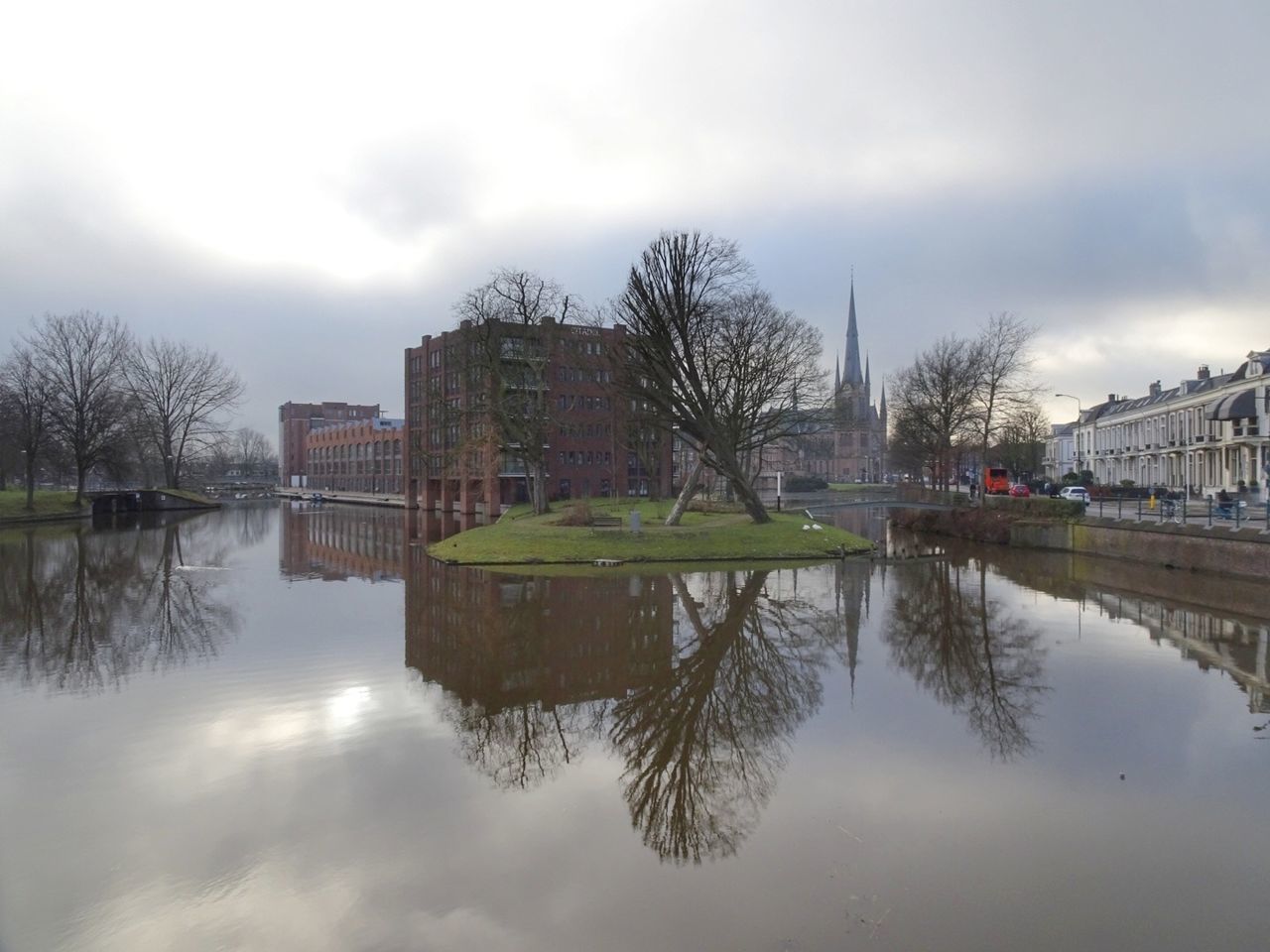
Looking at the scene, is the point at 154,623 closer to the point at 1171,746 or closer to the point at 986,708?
the point at 986,708

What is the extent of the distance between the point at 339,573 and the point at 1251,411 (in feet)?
188

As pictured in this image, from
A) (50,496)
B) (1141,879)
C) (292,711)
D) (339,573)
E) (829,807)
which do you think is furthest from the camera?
(50,496)

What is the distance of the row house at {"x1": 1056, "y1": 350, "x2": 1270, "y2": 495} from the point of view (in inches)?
2160

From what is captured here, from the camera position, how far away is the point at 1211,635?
1952cm

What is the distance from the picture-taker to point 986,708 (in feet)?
42.4

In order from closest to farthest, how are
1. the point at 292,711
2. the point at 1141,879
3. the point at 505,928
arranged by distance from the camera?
the point at 505,928 < the point at 1141,879 < the point at 292,711

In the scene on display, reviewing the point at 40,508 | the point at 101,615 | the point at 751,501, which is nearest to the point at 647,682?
the point at 101,615

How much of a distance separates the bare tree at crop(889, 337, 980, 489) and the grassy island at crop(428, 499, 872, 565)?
20.2 m

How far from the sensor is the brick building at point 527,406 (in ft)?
171

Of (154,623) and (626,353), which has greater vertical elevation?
(626,353)

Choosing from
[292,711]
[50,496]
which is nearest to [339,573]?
[292,711]

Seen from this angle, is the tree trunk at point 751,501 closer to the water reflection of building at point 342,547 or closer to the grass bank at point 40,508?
the water reflection of building at point 342,547

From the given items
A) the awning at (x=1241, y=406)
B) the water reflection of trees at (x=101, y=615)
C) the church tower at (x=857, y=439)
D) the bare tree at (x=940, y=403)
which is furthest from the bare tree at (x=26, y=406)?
the church tower at (x=857, y=439)

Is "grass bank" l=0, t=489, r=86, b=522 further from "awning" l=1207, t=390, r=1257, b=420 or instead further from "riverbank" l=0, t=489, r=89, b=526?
"awning" l=1207, t=390, r=1257, b=420
